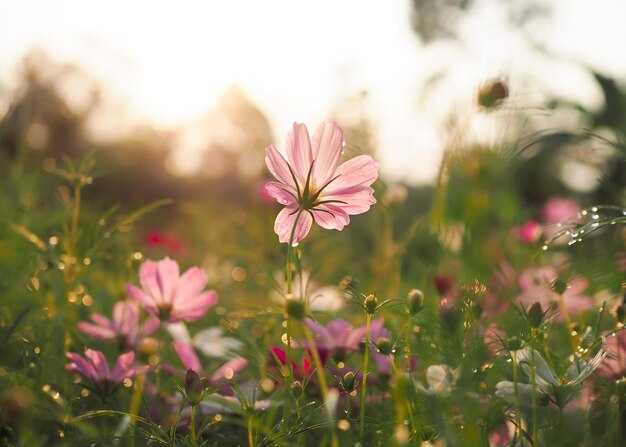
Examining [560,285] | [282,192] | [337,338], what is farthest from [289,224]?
[560,285]

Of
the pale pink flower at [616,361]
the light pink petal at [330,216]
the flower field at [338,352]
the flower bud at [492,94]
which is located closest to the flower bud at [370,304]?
the flower field at [338,352]

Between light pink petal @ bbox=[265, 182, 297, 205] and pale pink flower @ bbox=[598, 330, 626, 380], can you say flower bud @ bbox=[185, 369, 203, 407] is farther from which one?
pale pink flower @ bbox=[598, 330, 626, 380]

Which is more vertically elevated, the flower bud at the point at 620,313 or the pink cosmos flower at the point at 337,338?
the flower bud at the point at 620,313

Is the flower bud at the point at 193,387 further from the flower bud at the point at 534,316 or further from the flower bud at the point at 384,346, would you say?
the flower bud at the point at 534,316

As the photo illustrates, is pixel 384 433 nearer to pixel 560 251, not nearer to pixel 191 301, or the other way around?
pixel 191 301

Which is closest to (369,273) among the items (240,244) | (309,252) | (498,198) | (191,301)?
(309,252)

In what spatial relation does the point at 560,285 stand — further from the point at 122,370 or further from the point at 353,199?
the point at 122,370

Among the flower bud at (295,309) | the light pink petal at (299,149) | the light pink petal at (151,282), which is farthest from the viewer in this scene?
the light pink petal at (151,282)
